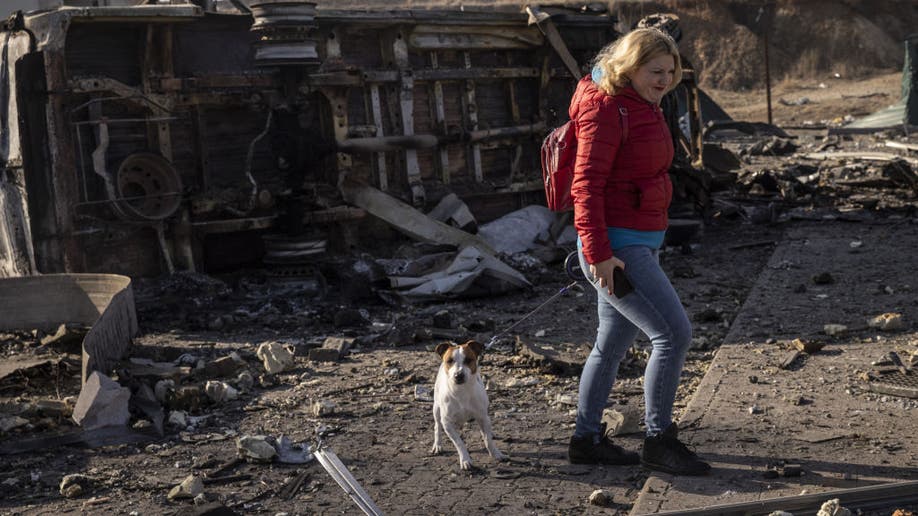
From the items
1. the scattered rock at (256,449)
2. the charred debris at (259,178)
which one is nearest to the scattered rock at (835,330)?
the charred debris at (259,178)

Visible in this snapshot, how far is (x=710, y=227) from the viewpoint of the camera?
15.6 metres

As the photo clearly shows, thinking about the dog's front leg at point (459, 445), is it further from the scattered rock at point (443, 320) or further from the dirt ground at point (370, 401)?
the scattered rock at point (443, 320)

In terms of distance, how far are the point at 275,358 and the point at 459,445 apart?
2888mm

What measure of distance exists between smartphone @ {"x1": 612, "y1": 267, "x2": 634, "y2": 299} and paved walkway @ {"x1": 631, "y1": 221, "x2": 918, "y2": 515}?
3.07 feet

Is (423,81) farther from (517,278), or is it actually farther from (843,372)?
(843,372)

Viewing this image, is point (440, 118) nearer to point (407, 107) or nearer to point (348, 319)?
point (407, 107)

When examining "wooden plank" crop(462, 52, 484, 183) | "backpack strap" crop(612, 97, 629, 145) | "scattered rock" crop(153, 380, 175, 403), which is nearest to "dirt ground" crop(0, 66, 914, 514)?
"scattered rock" crop(153, 380, 175, 403)

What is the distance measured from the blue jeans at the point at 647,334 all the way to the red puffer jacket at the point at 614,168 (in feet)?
0.56

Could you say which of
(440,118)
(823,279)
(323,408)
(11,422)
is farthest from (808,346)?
(440,118)

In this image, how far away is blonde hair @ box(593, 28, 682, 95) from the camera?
5.20 meters

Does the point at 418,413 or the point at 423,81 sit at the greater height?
the point at 423,81

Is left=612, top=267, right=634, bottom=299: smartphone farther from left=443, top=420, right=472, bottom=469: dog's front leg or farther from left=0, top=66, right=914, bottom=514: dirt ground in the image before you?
left=443, top=420, right=472, bottom=469: dog's front leg

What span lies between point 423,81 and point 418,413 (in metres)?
7.46

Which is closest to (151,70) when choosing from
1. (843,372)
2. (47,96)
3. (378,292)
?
(47,96)
